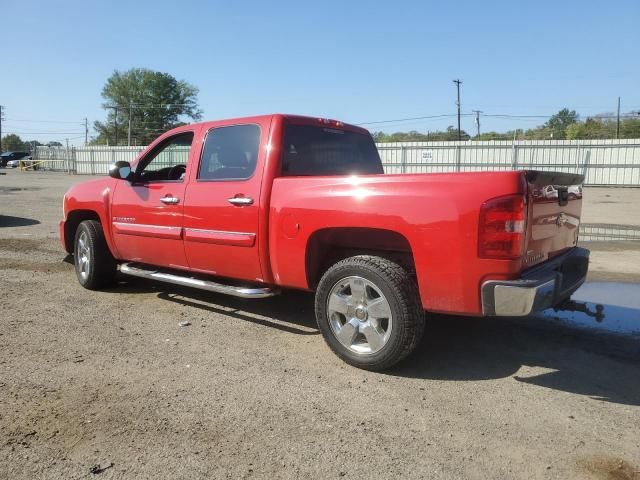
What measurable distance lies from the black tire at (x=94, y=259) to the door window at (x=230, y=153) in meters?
1.87

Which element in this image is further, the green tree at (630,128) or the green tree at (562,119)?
the green tree at (562,119)

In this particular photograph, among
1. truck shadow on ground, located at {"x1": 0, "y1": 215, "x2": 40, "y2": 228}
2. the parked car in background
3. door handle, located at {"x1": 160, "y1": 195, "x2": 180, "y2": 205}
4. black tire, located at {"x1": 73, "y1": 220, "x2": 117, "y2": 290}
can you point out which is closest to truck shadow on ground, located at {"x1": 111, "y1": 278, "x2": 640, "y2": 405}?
black tire, located at {"x1": 73, "y1": 220, "x2": 117, "y2": 290}

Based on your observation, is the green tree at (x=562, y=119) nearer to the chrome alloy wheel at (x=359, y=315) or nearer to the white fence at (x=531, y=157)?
the white fence at (x=531, y=157)

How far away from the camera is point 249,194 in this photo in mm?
4426

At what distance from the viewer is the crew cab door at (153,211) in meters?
5.14

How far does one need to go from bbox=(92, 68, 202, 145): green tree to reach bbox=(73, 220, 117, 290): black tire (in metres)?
84.2

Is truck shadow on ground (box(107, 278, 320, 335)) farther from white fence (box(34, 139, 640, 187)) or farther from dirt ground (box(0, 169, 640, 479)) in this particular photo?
white fence (box(34, 139, 640, 187))

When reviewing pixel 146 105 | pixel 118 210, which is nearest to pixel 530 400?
pixel 118 210

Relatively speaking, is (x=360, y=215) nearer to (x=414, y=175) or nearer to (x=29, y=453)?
(x=414, y=175)

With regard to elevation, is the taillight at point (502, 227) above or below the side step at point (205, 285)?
above

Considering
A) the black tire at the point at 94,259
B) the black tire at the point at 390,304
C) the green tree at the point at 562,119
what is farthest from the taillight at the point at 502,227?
the green tree at the point at 562,119

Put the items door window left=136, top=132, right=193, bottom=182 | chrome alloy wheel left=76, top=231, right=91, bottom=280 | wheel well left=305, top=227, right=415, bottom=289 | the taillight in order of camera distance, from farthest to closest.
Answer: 1. chrome alloy wheel left=76, top=231, right=91, bottom=280
2. door window left=136, top=132, right=193, bottom=182
3. wheel well left=305, top=227, right=415, bottom=289
4. the taillight

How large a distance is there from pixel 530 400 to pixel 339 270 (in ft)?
5.03

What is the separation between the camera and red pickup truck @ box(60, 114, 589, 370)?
10.8 feet
